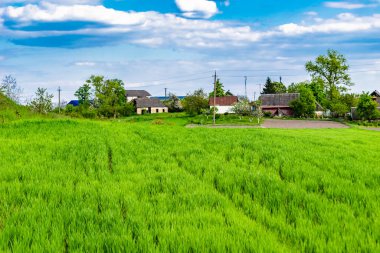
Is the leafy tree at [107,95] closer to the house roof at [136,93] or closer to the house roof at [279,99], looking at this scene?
the house roof at [279,99]

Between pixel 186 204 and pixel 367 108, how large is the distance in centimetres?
7896

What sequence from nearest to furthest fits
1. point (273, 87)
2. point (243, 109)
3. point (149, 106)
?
1. point (243, 109)
2. point (149, 106)
3. point (273, 87)

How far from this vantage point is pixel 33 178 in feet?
26.2

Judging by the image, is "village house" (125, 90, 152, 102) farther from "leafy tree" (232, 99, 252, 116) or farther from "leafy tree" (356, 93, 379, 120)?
"leafy tree" (356, 93, 379, 120)

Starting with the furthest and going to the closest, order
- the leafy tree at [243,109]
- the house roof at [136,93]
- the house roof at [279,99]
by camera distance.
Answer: the house roof at [136,93]
the house roof at [279,99]
the leafy tree at [243,109]

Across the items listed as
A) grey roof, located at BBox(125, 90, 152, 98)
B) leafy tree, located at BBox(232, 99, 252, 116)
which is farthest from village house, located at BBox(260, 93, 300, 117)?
grey roof, located at BBox(125, 90, 152, 98)

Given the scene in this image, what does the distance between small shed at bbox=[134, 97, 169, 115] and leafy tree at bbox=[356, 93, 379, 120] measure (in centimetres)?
7367

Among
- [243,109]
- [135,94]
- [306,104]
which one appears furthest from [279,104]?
[135,94]

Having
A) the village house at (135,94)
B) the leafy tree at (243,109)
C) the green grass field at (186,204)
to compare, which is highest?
the village house at (135,94)

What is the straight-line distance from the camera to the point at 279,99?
106m

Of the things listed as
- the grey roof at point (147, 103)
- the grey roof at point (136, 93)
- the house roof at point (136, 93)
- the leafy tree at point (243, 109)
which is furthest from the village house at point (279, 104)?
the house roof at point (136, 93)

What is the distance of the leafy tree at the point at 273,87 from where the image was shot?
14138 centimetres

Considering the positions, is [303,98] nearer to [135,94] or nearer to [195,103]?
[195,103]

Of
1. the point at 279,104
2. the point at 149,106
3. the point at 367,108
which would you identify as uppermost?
the point at 149,106
